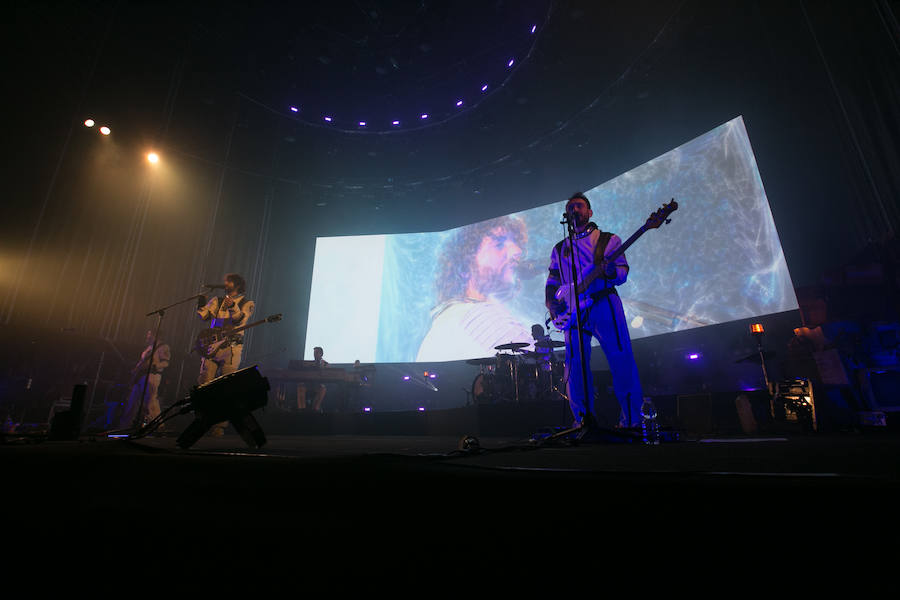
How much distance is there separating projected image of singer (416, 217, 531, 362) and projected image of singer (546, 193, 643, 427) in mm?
5685

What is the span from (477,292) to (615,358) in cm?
667

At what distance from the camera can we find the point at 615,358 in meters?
3.28

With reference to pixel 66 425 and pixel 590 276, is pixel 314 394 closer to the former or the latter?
pixel 66 425

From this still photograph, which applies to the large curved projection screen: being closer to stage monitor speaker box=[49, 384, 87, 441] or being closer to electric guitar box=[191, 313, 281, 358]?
electric guitar box=[191, 313, 281, 358]

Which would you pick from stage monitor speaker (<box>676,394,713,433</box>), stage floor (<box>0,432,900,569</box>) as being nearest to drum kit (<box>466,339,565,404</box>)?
stage monitor speaker (<box>676,394,713,433</box>)

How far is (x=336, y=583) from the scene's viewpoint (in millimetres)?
465

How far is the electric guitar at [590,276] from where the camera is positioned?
329cm

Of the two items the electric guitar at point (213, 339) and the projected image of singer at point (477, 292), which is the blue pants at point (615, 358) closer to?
the electric guitar at point (213, 339)

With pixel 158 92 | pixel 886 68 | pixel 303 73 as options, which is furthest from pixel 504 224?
pixel 158 92

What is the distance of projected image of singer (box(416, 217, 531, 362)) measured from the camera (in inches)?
374

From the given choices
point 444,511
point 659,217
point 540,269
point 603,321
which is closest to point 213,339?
point 603,321

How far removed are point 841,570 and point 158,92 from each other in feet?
36.1

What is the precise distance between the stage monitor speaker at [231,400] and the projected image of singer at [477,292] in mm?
6841

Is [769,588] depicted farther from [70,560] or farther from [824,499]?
[70,560]
